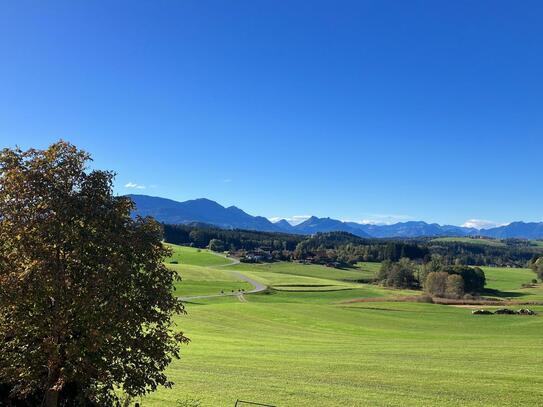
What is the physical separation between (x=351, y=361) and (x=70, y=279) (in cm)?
2347

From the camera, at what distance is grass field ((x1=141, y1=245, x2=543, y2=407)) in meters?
22.3

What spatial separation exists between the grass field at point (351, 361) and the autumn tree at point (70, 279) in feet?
25.9

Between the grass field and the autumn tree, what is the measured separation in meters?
7.88

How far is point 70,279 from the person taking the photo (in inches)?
508

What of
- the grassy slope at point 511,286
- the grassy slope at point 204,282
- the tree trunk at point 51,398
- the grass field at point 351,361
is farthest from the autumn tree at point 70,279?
the grassy slope at point 511,286

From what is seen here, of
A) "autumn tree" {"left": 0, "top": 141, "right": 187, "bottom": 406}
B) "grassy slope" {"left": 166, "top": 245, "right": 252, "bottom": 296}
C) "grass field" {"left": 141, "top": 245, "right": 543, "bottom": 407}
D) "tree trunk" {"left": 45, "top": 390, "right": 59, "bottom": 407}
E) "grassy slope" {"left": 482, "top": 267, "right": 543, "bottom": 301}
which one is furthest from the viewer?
"grassy slope" {"left": 482, "top": 267, "right": 543, "bottom": 301}

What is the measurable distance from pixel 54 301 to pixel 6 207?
2919mm

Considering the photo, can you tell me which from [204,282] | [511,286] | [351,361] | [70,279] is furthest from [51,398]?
[511,286]

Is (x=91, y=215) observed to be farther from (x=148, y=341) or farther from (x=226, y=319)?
(x=226, y=319)

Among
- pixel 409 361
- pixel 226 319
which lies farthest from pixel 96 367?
pixel 226 319

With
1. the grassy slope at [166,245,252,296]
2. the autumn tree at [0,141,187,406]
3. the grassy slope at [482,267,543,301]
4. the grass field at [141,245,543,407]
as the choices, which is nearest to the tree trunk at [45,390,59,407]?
the autumn tree at [0,141,187,406]

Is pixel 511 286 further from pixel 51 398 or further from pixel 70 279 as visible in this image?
pixel 70 279

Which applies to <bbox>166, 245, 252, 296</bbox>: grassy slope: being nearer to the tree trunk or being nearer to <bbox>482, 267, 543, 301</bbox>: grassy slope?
<bbox>482, 267, 543, 301</bbox>: grassy slope

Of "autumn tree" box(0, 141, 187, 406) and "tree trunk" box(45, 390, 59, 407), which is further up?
"autumn tree" box(0, 141, 187, 406)
